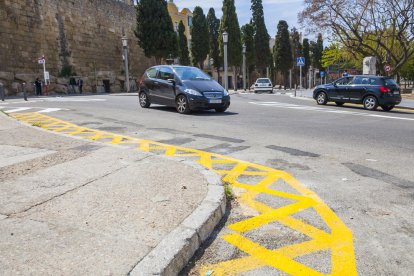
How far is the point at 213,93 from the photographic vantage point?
11789 millimetres

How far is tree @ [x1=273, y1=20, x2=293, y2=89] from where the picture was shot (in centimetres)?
5759

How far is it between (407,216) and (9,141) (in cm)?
655

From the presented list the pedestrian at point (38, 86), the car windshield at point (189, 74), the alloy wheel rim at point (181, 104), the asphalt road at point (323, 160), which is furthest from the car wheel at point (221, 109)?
the pedestrian at point (38, 86)

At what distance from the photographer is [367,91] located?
15.8m

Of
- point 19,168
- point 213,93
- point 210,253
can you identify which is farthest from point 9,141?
point 213,93

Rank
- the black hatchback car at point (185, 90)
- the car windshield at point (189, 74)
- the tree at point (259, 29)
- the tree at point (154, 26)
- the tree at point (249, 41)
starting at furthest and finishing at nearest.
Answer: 1. the tree at point (249, 41)
2. the tree at point (259, 29)
3. the tree at point (154, 26)
4. the car windshield at point (189, 74)
5. the black hatchback car at point (185, 90)

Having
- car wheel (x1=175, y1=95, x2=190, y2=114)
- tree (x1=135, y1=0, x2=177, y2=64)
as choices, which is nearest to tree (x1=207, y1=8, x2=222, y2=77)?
tree (x1=135, y1=0, x2=177, y2=64)

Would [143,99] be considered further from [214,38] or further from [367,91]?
[214,38]

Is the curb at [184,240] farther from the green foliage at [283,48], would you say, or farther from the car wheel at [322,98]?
the green foliage at [283,48]

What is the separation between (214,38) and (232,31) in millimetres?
12819

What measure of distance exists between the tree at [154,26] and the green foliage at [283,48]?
82.8ft

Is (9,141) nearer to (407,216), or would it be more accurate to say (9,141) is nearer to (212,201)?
(212,201)

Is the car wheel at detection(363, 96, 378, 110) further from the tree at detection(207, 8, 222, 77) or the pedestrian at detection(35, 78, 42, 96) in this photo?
the tree at detection(207, 8, 222, 77)

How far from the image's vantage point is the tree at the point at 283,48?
57.6m
